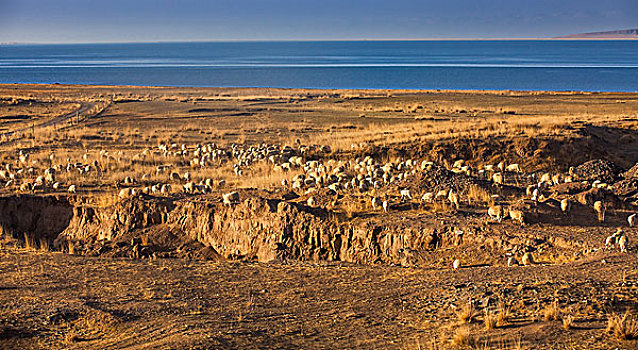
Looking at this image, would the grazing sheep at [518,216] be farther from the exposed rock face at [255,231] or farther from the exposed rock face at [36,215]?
the exposed rock face at [36,215]

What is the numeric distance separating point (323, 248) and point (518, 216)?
166 inches

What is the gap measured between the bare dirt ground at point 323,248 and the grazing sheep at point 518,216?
0.17 metres

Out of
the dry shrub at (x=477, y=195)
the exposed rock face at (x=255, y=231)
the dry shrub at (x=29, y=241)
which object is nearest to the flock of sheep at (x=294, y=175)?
the dry shrub at (x=477, y=195)

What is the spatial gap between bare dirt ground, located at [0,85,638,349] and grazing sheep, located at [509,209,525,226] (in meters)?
0.17

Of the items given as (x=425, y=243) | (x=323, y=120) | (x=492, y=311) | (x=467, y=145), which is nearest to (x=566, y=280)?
(x=492, y=311)

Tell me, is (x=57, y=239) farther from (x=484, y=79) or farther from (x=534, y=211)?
(x=484, y=79)

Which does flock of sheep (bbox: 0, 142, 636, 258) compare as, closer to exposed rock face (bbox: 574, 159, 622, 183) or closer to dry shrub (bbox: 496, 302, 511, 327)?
exposed rock face (bbox: 574, 159, 622, 183)

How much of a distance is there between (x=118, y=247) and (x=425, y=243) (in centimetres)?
719

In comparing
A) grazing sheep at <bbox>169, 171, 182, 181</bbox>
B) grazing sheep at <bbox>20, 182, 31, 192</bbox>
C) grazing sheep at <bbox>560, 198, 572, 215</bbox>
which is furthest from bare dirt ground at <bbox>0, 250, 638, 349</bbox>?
grazing sheep at <bbox>169, 171, 182, 181</bbox>

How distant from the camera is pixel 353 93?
245 ft

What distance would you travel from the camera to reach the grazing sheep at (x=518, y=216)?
14402 mm

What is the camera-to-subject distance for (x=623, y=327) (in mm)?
8234

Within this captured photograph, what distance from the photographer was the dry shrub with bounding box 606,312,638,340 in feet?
26.6

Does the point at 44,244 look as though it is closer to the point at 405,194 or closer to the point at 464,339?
the point at 405,194
